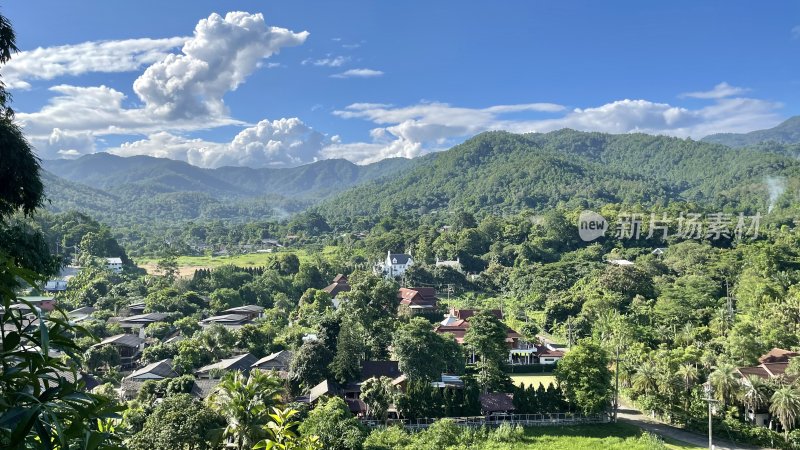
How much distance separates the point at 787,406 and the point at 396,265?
140ft

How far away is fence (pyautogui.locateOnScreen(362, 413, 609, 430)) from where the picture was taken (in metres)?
21.9

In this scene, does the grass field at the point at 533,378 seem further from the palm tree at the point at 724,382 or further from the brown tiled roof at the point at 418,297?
the brown tiled roof at the point at 418,297

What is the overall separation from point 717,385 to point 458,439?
11.4 meters

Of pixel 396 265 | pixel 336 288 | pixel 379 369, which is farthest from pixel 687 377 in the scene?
pixel 396 265

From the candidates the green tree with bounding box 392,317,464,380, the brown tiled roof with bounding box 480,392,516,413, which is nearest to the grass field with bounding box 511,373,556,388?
the brown tiled roof with bounding box 480,392,516,413

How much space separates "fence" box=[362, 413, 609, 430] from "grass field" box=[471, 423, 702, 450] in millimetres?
384

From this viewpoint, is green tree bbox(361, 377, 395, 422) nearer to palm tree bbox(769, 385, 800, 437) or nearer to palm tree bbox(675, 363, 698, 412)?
palm tree bbox(675, 363, 698, 412)

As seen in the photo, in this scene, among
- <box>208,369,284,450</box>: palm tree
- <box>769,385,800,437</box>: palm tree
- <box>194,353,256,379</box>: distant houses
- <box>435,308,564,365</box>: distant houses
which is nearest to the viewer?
<box>208,369,284,450</box>: palm tree

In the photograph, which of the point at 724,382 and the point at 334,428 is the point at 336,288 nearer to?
the point at 334,428

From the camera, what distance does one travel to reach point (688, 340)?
3027cm

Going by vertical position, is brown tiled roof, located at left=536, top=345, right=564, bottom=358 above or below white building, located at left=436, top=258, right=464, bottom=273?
below

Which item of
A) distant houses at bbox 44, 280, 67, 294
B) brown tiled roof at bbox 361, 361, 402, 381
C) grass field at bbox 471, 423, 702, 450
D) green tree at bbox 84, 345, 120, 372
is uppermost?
distant houses at bbox 44, 280, 67, 294

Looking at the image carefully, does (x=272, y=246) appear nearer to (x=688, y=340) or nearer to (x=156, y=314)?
(x=156, y=314)

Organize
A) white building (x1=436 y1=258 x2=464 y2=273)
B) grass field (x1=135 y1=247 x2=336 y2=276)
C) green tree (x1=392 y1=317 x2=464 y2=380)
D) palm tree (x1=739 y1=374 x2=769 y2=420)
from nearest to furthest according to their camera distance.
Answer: palm tree (x1=739 y1=374 x2=769 y2=420) < green tree (x1=392 y1=317 x2=464 y2=380) < white building (x1=436 y1=258 x2=464 y2=273) < grass field (x1=135 y1=247 x2=336 y2=276)
